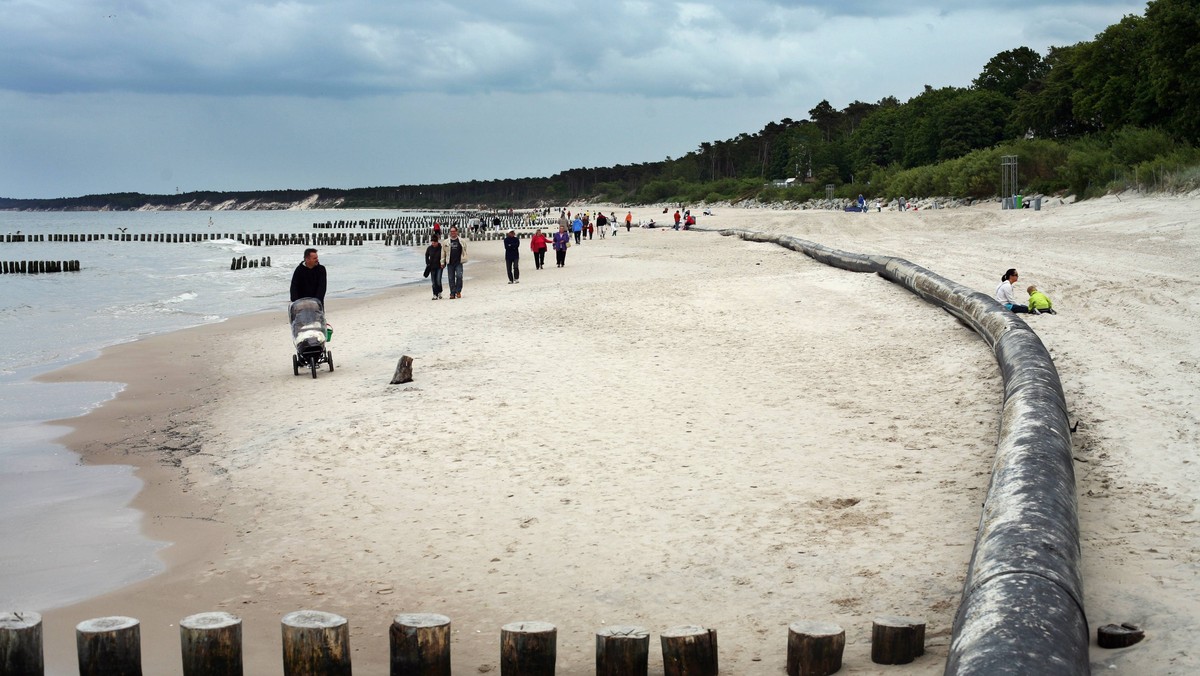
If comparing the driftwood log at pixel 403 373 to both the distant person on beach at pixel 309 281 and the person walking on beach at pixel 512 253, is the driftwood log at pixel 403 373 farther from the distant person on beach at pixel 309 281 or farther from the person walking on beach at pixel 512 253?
the person walking on beach at pixel 512 253

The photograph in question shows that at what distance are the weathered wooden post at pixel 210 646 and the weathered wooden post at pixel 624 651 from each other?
5.30 feet

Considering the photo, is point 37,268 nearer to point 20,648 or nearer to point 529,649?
point 20,648

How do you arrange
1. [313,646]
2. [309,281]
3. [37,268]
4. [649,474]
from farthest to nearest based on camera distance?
[37,268], [309,281], [649,474], [313,646]

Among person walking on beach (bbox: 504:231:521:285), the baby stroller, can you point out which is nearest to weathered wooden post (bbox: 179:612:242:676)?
the baby stroller

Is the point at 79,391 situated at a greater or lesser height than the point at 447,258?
lesser

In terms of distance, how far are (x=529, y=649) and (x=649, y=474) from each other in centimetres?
383

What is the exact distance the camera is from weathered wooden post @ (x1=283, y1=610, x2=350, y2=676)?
4.38 m

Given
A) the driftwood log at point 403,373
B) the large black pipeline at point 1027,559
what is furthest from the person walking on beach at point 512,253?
the large black pipeline at point 1027,559

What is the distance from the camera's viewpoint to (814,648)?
173 inches

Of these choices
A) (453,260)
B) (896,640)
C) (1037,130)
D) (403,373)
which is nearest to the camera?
(896,640)

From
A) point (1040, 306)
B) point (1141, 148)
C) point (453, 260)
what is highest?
point (1141, 148)

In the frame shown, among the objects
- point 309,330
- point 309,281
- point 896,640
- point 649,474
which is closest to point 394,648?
point 896,640

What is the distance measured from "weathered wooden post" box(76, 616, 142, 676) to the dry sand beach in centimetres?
67

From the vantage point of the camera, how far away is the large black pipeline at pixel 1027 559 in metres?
3.89
